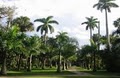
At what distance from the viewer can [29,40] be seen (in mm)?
63938

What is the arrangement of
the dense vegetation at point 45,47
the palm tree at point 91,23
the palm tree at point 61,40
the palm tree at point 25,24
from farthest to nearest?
1. the palm tree at point 91,23
2. the palm tree at point 25,24
3. the palm tree at point 61,40
4. the dense vegetation at point 45,47

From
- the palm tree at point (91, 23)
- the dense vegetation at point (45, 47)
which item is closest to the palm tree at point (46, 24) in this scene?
the dense vegetation at point (45, 47)

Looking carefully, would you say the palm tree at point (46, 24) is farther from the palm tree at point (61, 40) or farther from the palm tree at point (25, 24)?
the palm tree at point (61, 40)

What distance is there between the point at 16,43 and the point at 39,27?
35238mm

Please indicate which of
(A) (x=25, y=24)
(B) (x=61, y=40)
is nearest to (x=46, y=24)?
(A) (x=25, y=24)

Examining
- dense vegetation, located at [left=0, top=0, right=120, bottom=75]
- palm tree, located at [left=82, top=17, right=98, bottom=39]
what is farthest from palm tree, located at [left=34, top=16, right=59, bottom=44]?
palm tree, located at [left=82, top=17, right=98, bottom=39]

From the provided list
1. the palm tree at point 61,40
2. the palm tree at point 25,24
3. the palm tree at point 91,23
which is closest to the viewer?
→ the palm tree at point 61,40

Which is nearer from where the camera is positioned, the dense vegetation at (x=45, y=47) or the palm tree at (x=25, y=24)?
the dense vegetation at (x=45, y=47)

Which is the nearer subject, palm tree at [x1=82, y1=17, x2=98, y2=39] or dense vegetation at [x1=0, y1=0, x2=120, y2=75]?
dense vegetation at [x1=0, y1=0, x2=120, y2=75]

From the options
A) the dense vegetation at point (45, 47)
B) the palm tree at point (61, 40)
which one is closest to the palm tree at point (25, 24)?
the dense vegetation at point (45, 47)

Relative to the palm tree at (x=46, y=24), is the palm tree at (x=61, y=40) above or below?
below

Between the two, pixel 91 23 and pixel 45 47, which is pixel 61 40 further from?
pixel 91 23

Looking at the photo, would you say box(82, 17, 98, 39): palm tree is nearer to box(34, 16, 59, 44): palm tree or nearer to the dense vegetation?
the dense vegetation

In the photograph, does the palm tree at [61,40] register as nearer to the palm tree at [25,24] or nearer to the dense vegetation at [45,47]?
the dense vegetation at [45,47]
